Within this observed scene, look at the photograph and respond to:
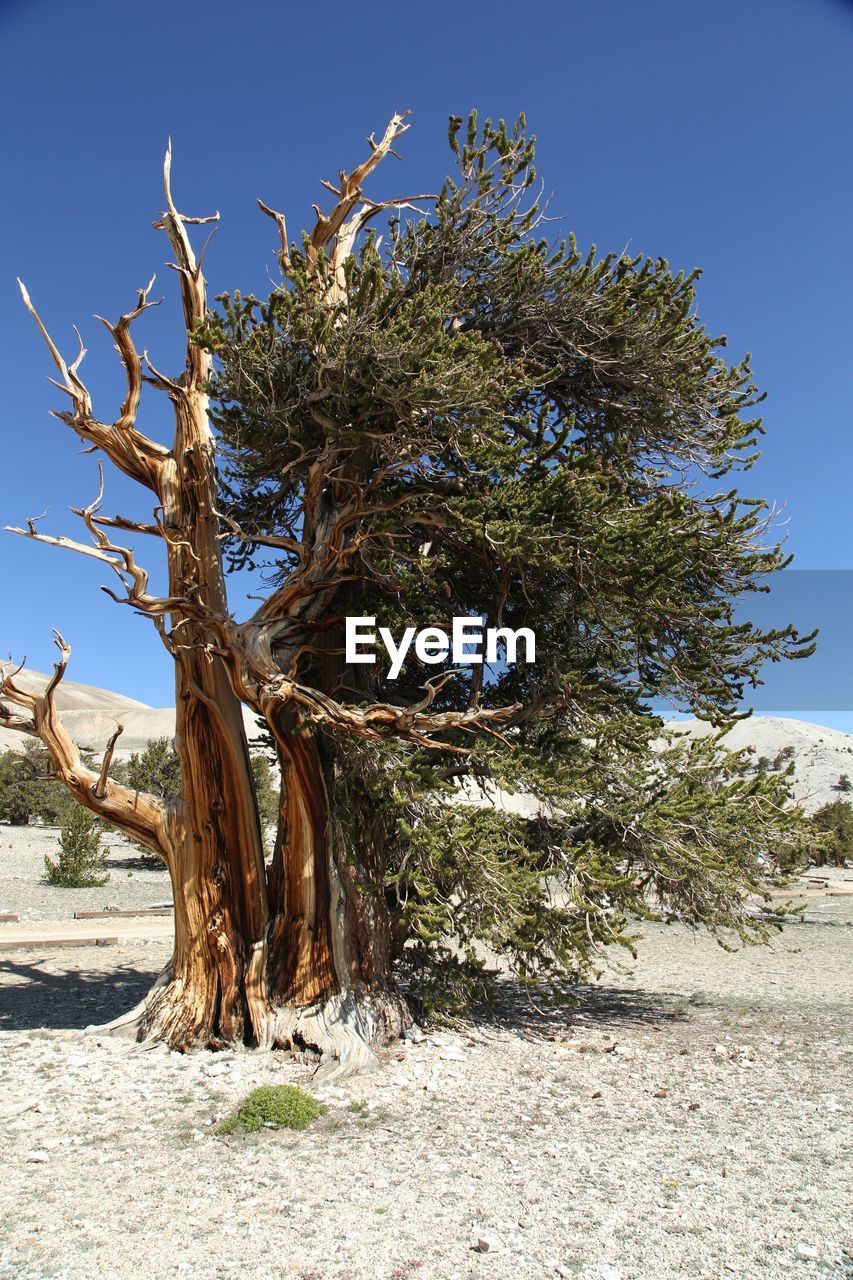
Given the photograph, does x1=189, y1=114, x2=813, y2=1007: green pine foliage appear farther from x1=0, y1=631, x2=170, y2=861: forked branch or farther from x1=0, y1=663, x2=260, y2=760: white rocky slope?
x1=0, y1=663, x2=260, y2=760: white rocky slope

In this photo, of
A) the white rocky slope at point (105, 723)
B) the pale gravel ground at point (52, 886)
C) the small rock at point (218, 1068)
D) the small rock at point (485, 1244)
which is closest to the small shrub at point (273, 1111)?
the small rock at point (218, 1068)

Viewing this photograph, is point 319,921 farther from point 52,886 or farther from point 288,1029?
point 52,886

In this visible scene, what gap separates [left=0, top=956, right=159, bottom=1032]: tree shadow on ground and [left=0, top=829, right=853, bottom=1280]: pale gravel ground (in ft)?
0.38

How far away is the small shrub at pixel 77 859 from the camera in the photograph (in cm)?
2150

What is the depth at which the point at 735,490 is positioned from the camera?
31.1ft

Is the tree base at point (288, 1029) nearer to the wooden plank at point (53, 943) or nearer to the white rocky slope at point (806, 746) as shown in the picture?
the wooden plank at point (53, 943)

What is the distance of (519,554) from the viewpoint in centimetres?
760

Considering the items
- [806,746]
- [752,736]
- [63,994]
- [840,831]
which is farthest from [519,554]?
[752,736]

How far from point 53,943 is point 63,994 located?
3.91m

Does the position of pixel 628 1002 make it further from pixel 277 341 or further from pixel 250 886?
pixel 277 341

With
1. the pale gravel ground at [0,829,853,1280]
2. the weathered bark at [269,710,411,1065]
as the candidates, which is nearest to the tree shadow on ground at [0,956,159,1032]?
the pale gravel ground at [0,829,853,1280]

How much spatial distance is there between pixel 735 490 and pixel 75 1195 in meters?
8.42

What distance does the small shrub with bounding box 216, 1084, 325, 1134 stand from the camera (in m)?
5.97

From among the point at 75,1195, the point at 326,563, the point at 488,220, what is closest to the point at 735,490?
the point at 488,220
